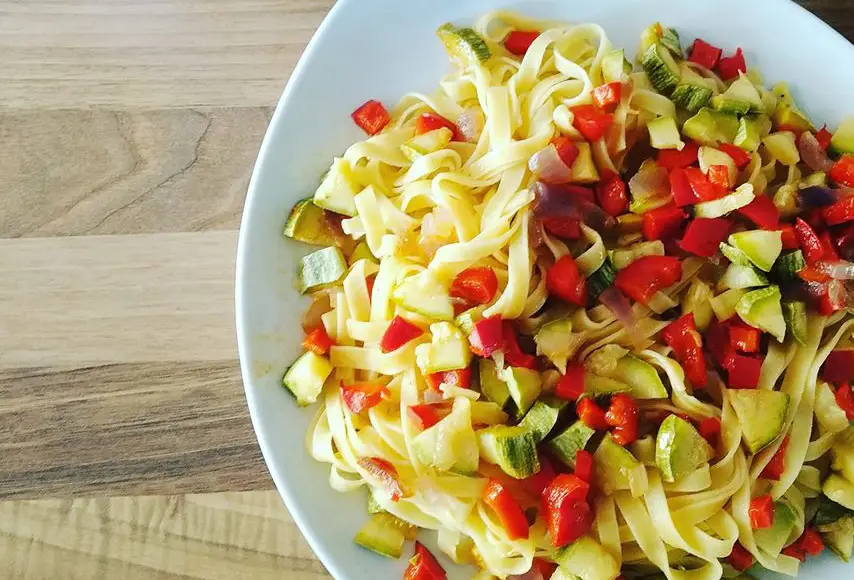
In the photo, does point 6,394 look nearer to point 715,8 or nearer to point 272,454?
point 272,454

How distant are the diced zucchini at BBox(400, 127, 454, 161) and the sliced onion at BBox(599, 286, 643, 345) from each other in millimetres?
722

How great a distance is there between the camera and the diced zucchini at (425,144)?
2514 mm

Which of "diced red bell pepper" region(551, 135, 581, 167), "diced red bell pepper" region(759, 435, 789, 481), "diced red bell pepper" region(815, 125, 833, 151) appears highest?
"diced red bell pepper" region(815, 125, 833, 151)

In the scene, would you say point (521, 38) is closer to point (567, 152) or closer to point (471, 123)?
point (471, 123)

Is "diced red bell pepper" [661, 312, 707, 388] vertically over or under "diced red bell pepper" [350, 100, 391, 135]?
under

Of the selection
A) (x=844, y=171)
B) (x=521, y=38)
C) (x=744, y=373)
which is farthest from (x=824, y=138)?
(x=521, y=38)

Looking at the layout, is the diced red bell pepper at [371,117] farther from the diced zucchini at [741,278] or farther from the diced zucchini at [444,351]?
the diced zucchini at [741,278]

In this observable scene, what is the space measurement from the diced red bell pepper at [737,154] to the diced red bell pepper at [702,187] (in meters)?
0.11

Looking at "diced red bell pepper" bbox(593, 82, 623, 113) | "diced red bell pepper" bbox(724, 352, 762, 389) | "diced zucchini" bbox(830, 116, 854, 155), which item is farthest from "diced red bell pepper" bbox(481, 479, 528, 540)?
"diced zucchini" bbox(830, 116, 854, 155)

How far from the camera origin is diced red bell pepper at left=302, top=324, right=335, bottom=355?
251 centimetres

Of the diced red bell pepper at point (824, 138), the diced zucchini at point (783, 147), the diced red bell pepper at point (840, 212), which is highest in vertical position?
the diced red bell pepper at point (824, 138)

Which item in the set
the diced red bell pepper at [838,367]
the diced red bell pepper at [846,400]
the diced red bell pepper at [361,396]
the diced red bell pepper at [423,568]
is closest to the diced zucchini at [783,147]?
the diced red bell pepper at [838,367]

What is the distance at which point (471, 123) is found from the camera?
8.54 ft

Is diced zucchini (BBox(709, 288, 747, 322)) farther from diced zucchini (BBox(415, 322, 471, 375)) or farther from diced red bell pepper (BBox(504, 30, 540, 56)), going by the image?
diced red bell pepper (BBox(504, 30, 540, 56))
